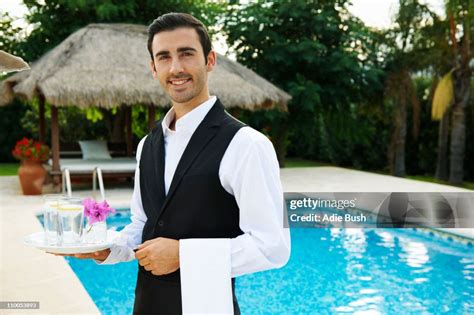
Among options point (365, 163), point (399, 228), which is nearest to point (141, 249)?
point (399, 228)

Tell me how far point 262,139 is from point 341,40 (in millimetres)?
13193

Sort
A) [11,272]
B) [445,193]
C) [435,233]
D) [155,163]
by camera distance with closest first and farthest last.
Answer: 1. [155,163]
2. [11,272]
3. [435,233]
4. [445,193]

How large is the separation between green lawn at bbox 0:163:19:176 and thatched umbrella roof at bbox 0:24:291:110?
280cm

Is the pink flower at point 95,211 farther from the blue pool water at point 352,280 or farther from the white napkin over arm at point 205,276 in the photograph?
the blue pool water at point 352,280

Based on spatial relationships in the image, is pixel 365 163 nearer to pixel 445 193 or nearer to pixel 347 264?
pixel 445 193

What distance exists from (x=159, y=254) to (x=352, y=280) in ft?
13.8

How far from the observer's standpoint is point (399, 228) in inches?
294

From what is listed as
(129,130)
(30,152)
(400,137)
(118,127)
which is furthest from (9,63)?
(400,137)

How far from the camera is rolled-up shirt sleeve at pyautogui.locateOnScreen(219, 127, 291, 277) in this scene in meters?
1.24

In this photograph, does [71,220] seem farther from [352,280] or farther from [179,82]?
[352,280]

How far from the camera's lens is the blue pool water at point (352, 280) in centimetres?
449

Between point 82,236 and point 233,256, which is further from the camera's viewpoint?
point 82,236

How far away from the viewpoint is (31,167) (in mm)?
9180

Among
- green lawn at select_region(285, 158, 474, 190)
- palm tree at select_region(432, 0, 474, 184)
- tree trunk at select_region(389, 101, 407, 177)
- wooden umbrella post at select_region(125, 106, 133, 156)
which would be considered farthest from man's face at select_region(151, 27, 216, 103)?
tree trunk at select_region(389, 101, 407, 177)
